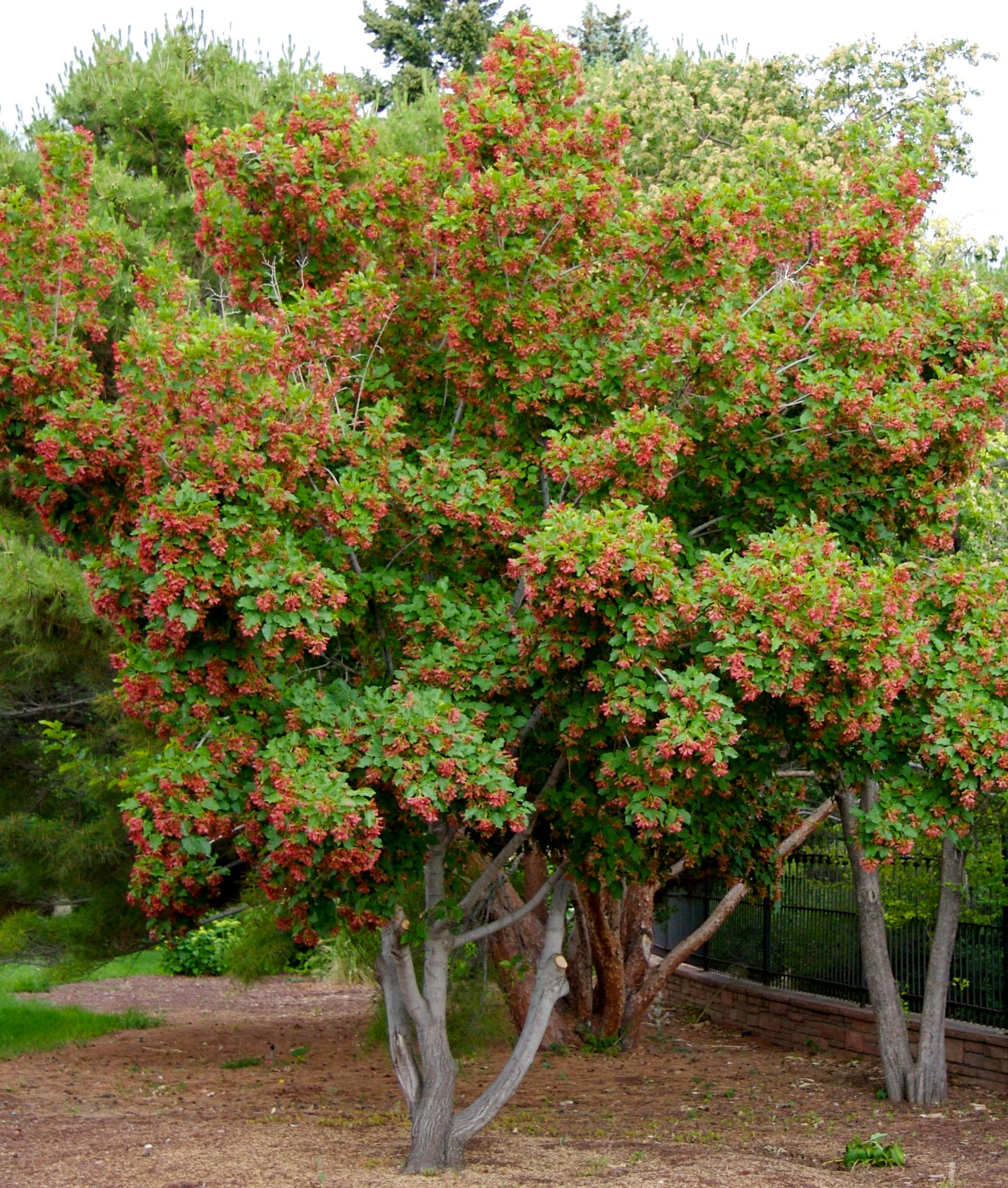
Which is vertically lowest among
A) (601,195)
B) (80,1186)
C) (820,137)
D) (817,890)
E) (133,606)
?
(80,1186)

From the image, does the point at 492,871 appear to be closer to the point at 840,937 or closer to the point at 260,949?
the point at 260,949

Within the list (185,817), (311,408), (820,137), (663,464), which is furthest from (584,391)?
(820,137)

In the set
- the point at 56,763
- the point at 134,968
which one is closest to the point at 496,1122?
the point at 56,763

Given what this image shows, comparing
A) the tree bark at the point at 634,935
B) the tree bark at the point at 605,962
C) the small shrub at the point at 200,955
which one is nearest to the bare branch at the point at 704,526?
the tree bark at the point at 605,962

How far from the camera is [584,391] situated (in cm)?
734

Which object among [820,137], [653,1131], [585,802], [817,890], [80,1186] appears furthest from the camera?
[820,137]

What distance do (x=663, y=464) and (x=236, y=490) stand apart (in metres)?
2.01

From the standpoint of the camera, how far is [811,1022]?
39.5ft

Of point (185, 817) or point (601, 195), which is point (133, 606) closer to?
point (185, 817)

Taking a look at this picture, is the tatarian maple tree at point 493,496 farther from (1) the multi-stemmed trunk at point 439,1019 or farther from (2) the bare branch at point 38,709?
(2) the bare branch at point 38,709

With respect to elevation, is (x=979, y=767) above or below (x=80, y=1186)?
above

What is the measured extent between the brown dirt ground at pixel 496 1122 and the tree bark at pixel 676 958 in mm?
256

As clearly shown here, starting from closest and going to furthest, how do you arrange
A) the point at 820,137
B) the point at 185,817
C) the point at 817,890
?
1. the point at 185,817
2. the point at 817,890
3. the point at 820,137

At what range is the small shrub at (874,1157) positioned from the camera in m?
7.63
